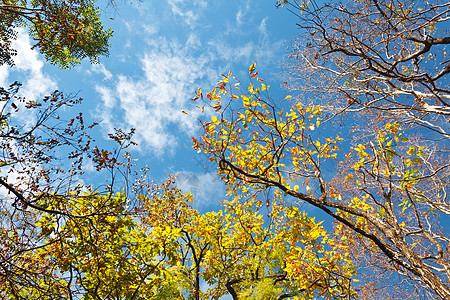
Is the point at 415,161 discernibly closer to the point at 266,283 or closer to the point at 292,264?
the point at 292,264

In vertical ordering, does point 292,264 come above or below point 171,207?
below

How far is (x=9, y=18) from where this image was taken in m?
5.76

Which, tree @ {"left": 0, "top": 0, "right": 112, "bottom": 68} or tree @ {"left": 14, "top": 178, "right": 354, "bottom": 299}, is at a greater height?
tree @ {"left": 0, "top": 0, "right": 112, "bottom": 68}

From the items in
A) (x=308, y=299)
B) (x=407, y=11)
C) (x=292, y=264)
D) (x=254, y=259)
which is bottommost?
(x=308, y=299)

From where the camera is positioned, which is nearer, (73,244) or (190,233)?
(73,244)

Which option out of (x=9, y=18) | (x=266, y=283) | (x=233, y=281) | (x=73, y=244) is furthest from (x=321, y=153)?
(x=9, y=18)

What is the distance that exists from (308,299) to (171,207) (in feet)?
17.1

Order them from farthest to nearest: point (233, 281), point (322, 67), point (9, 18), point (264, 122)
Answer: point (233, 281)
point (322, 67)
point (9, 18)
point (264, 122)

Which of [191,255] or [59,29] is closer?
[59,29]

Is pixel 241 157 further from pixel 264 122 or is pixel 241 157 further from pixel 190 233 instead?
pixel 190 233

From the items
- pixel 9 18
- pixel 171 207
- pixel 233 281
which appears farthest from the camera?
pixel 171 207

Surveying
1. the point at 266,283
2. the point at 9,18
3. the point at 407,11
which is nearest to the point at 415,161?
the point at 407,11

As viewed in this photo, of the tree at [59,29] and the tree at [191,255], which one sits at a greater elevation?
the tree at [59,29]

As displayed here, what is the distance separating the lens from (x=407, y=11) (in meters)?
3.79
